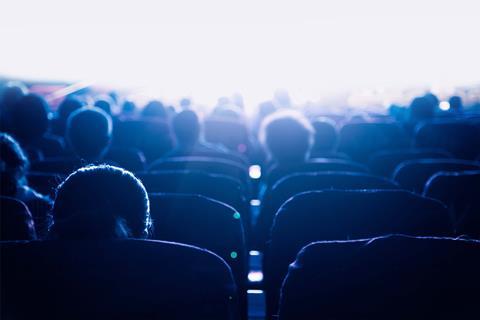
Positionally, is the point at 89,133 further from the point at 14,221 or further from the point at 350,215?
the point at 350,215

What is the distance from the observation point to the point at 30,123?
4.51 meters

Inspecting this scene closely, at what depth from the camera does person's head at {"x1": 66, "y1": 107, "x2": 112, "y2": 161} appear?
3508mm

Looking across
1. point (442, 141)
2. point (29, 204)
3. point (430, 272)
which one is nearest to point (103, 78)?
point (442, 141)

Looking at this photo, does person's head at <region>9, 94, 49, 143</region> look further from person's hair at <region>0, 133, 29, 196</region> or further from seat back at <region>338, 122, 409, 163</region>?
seat back at <region>338, 122, 409, 163</region>

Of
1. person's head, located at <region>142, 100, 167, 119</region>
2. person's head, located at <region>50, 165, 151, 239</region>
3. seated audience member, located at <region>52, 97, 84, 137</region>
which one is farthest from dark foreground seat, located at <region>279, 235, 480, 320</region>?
person's head, located at <region>142, 100, 167, 119</region>

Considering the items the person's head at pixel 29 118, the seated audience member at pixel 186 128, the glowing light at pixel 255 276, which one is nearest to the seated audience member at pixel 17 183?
the glowing light at pixel 255 276

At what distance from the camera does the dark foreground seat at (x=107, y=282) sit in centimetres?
102

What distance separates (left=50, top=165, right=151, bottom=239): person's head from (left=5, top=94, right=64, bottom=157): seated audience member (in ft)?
10.8

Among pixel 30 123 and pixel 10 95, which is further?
pixel 10 95

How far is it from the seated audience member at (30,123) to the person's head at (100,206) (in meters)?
3.28

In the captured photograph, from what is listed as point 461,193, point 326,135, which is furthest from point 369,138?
point 461,193

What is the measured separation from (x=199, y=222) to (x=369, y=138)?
3.98 metres

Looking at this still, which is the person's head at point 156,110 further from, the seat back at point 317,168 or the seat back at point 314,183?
the seat back at point 314,183

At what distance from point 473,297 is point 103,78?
84.5 feet
